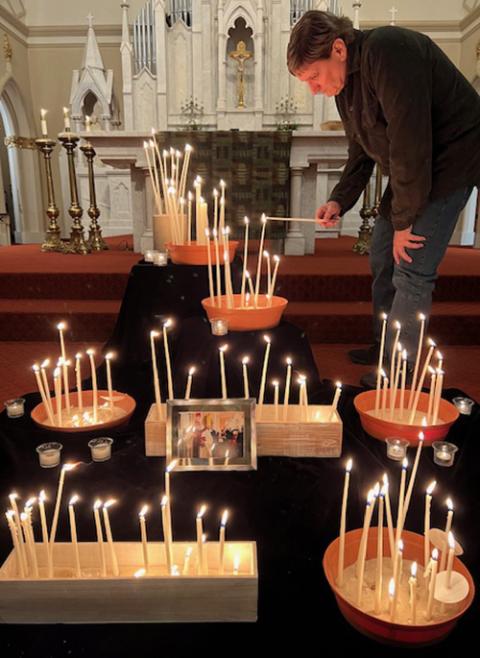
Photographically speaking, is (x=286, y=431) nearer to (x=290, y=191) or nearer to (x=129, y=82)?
(x=290, y=191)

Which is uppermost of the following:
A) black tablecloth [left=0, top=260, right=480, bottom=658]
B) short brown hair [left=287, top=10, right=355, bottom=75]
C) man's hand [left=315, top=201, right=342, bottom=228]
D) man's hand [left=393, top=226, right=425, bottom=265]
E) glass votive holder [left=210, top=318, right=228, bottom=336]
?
short brown hair [left=287, top=10, right=355, bottom=75]

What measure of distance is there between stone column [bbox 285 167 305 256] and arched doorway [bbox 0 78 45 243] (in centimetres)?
536

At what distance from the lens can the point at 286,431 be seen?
1577 millimetres

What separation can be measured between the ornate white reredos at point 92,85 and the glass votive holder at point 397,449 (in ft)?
24.4

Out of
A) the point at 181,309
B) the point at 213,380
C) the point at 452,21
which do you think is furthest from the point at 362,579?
the point at 452,21

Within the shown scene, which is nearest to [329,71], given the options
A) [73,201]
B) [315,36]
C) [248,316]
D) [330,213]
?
[315,36]

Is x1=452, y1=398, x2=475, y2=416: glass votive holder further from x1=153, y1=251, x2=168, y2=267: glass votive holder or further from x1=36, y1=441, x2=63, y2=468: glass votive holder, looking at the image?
x1=153, y1=251, x2=168, y2=267: glass votive holder

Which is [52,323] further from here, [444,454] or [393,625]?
[393,625]

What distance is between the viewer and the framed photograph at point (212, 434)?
1471mm

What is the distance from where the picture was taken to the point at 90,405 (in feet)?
6.41

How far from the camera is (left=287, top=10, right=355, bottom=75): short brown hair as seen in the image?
5.50 ft

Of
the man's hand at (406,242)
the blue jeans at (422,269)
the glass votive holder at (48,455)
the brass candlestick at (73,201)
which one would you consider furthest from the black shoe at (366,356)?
the brass candlestick at (73,201)

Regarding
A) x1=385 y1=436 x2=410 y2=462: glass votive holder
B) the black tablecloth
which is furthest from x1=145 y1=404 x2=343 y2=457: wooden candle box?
x1=385 y1=436 x2=410 y2=462: glass votive holder

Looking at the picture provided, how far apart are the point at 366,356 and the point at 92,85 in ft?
21.9
